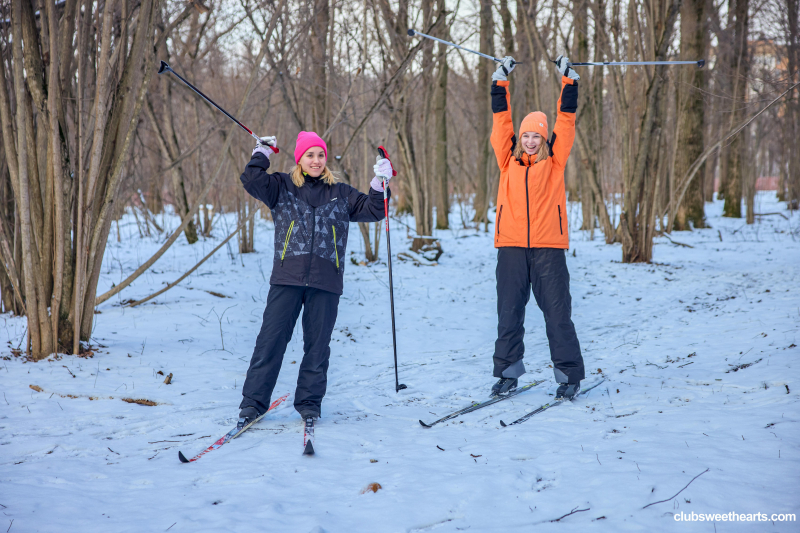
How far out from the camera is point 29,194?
13.0ft

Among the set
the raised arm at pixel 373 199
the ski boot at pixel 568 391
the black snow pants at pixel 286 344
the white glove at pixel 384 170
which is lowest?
the ski boot at pixel 568 391

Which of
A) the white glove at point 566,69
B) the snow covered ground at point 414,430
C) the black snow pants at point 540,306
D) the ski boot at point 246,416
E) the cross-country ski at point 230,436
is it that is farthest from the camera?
the white glove at point 566,69

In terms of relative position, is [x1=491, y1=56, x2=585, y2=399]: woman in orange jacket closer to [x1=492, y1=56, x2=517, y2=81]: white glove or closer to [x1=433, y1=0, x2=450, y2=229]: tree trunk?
[x1=492, y1=56, x2=517, y2=81]: white glove

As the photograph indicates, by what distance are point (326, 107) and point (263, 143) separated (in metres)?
5.46

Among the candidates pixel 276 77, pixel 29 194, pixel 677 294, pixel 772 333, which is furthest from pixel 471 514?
pixel 276 77

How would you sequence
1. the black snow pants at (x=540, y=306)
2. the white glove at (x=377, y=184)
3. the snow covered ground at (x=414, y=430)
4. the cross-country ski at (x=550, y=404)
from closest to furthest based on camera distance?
the snow covered ground at (x=414, y=430) → the cross-country ski at (x=550, y=404) → the white glove at (x=377, y=184) → the black snow pants at (x=540, y=306)

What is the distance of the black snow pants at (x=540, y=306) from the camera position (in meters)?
3.44

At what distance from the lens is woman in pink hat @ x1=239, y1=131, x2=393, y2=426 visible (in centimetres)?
305

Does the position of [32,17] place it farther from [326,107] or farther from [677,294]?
[677,294]

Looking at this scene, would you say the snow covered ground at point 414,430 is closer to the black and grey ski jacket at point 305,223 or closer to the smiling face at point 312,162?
the black and grey ski jacket at point 305,223

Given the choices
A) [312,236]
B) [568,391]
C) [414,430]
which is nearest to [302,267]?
[312,236]

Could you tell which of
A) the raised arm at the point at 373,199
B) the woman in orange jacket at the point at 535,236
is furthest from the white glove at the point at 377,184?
the woman in orange jacket at the point at 535,236

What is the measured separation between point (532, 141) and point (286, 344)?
2049 millimetres

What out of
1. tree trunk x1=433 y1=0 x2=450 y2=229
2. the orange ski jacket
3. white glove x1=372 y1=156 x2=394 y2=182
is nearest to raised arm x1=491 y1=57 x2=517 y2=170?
the orange ski jacket
